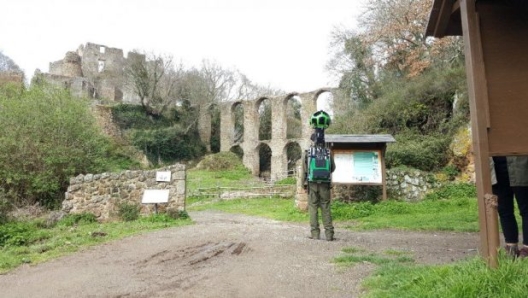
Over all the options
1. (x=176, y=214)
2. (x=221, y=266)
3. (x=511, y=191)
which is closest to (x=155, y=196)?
(x=176, y=214)

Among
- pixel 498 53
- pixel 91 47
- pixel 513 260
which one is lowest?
pixel 513 260

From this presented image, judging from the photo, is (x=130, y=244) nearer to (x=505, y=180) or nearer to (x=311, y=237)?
(x=311, y=237)

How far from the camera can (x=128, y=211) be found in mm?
10000

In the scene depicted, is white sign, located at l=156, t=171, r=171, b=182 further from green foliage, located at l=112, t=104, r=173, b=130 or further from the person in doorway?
green foliage, located at l=112, t=104, r=173, b=130

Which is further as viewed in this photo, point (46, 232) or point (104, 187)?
point (104, 187)

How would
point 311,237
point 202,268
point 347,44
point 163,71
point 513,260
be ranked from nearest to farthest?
point 513,260, point 202,268, point 311,237, point 347,44, point 163,71

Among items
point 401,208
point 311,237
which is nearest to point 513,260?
point 311,237

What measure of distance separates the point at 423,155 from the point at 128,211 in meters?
9.30

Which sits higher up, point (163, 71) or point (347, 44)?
point (163, 71)

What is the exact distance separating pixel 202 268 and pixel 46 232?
493 centimetres

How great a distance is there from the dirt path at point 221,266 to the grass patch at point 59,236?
0.44 m

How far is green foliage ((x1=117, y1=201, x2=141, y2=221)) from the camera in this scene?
32.5 ft

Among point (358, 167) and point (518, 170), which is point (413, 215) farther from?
point (518, 170)

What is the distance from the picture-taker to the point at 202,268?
15.7 ft
